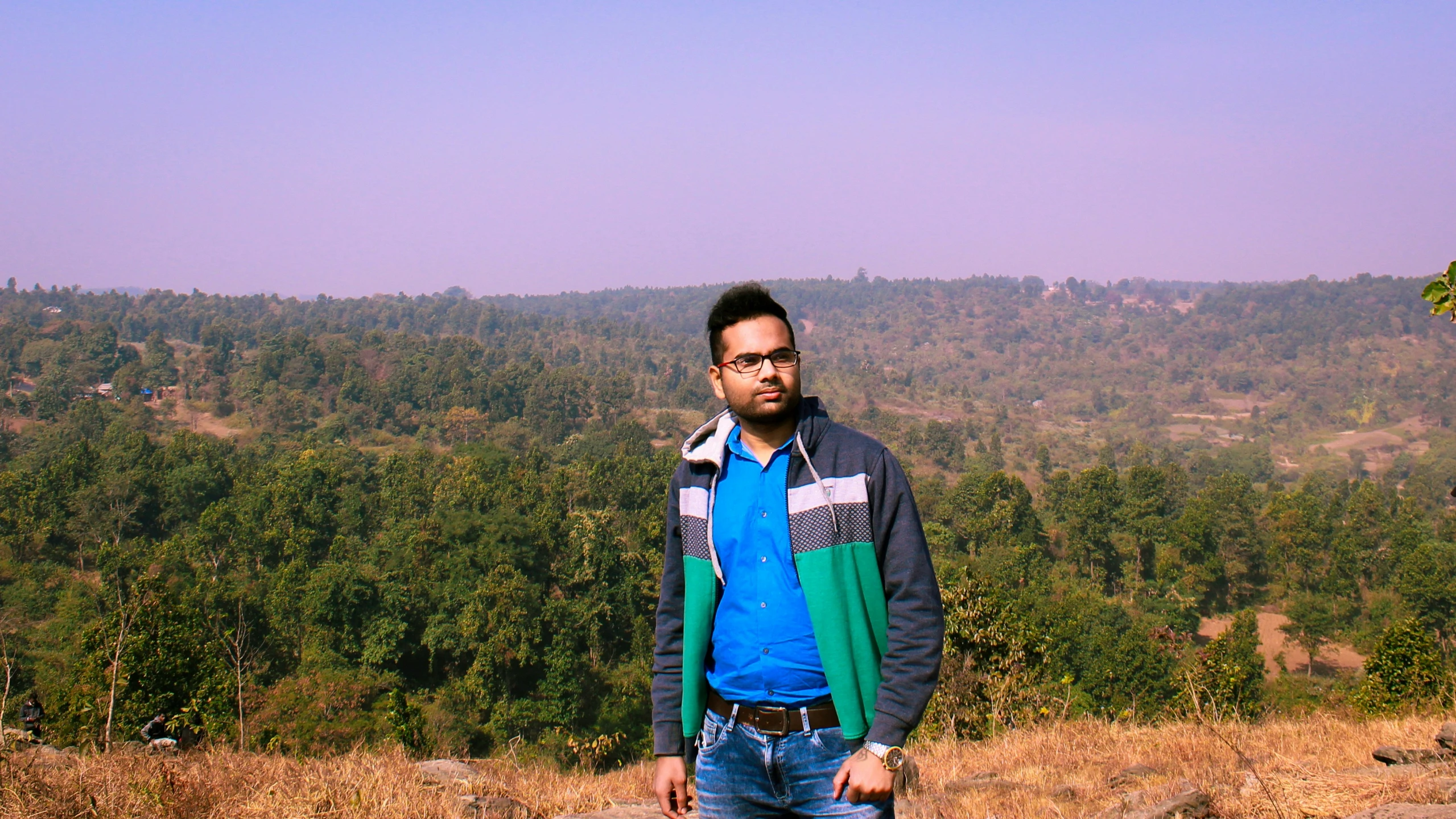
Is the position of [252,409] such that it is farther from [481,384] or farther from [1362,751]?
[1362,751]

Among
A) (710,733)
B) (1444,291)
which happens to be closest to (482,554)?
(1444,291)

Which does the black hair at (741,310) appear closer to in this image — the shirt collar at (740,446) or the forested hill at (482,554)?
the shirt collar at (740,446)

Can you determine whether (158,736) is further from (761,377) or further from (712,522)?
(761,377)

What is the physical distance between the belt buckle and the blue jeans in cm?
1

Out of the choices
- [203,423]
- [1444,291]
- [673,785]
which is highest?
[1444,291]

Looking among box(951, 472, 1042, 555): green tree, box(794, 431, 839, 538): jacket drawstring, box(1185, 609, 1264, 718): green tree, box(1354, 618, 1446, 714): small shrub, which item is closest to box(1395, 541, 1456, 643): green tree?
box(1185, 609, 1264, 718): green tree

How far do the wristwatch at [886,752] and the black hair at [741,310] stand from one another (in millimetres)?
1017

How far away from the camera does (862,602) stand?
225 centimetres

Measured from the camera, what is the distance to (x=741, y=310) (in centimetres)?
242

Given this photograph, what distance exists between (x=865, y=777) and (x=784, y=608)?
1.44ft

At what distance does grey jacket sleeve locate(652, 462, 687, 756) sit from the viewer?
2461 mm

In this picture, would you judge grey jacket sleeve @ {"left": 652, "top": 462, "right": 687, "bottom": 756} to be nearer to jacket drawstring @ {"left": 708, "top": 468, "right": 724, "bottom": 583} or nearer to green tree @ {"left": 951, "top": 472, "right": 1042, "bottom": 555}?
jacket drawstring @ {"left": 708, "top": 468, "right": 724, "bottom": 583}

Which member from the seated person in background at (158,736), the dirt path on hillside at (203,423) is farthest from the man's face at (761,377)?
the dirt path on hillside at (203,423)

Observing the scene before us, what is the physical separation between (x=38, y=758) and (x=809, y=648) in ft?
15.4
